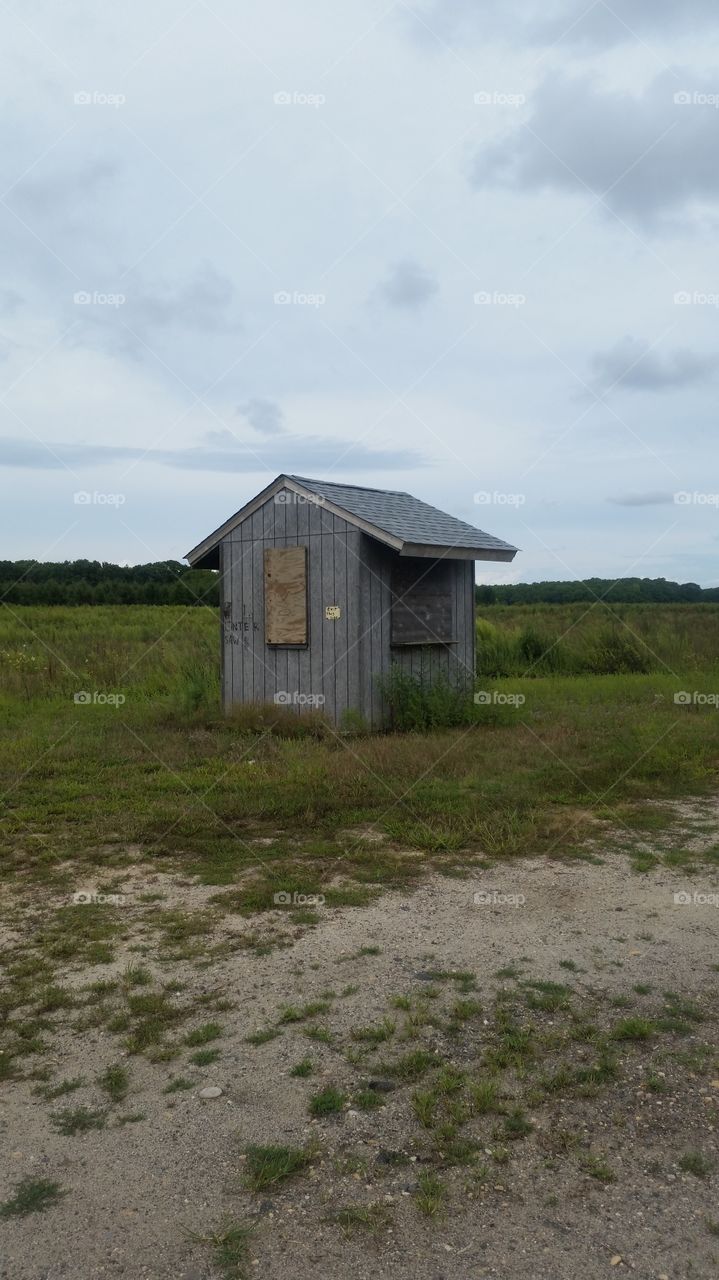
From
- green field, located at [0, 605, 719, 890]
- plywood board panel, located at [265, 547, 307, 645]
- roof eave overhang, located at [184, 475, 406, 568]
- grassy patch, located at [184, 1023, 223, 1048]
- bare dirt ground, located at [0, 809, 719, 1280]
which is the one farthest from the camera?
plywood board panel, located at [265, 547, 307, 645]

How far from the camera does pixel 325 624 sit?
43.4ft

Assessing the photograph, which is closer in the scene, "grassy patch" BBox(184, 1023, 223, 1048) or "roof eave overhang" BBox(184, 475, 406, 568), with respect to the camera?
"grassy patch" BBox(184, 1023, 223, 1048)

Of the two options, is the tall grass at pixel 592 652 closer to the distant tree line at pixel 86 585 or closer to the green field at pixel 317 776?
the green field at pixel 317 776

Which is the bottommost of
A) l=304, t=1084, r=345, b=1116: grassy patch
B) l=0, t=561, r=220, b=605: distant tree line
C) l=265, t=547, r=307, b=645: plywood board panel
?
l=304, t=1084, r=345, b=1116: grassy patch

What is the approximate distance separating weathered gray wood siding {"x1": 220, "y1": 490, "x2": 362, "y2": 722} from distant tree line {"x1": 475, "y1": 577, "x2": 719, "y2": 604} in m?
50.0

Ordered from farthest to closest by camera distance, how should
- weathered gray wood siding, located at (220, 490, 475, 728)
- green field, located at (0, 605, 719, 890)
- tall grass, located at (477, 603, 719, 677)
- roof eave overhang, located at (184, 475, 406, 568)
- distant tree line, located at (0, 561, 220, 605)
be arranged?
distant tree line, located at (0, 561, 220, 605)
tall grass, located at (477, 603, 719, 677)
weathered gray wood siding, located at (220, 490, 475, 728)
roof eave overhang, located at (184, 475, 406, 568)
green field, located at (0, 605, 719, 890)

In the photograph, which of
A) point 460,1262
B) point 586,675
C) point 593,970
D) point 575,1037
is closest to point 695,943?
point 593,970

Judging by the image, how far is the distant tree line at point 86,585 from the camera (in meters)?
52.6

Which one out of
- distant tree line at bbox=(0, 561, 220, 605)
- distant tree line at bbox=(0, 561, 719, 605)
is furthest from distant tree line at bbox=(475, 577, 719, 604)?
distant tree line at bbox=(0, 561, 220, 605)

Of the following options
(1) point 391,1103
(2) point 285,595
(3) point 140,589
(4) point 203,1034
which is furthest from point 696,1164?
(3) point 140,589

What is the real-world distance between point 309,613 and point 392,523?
1636 millimetres

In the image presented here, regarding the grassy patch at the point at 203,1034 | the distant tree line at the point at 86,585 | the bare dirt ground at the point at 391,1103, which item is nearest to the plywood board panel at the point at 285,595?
the bare dirt ground at the point at 391,1103

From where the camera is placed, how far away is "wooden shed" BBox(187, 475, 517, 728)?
13.0 meters

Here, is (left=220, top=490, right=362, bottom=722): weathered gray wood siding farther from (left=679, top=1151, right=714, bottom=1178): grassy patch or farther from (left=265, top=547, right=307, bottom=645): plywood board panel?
(left=679, top=1151, right=714, bottom=1178): grassy patch
